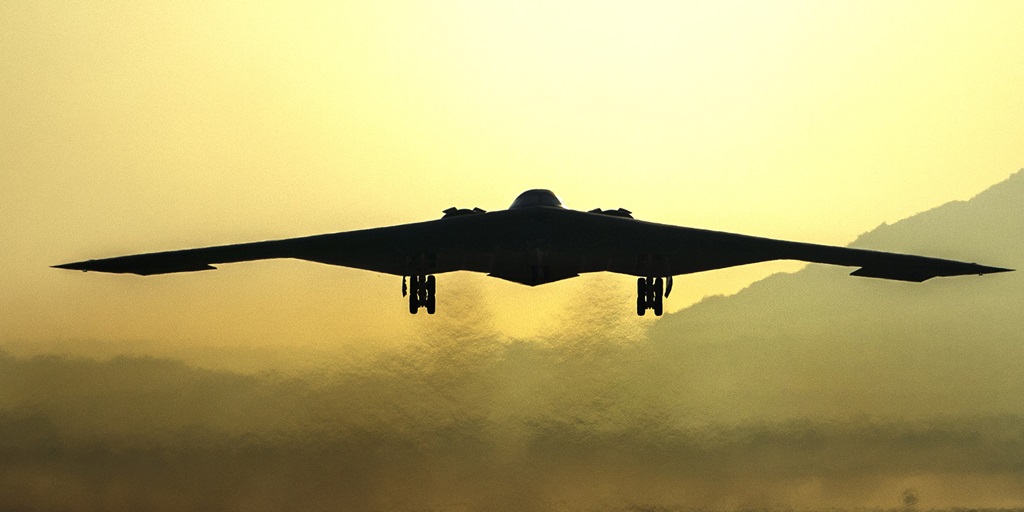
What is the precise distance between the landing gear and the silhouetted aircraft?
32 millimetres

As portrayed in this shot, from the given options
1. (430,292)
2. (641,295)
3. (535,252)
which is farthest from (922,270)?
(430,292)

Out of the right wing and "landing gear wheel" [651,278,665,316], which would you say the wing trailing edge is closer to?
the right wing

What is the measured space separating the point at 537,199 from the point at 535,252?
3.55 metres

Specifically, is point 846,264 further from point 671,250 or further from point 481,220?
point 481,220

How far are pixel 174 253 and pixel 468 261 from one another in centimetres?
937

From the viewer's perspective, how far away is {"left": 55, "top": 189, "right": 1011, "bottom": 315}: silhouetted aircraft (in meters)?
56.2

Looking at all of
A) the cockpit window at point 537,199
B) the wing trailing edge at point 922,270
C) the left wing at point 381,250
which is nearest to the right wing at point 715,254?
the wing trailing edge at point 922,270

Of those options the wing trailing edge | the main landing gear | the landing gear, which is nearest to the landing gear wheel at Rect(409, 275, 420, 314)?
the main landing gear

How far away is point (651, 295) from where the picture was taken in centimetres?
6000

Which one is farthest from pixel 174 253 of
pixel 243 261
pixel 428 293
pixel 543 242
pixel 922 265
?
pixel 922 265

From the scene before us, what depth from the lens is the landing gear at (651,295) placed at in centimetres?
5981

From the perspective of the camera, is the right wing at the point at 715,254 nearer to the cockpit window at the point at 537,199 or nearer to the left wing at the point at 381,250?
the cockpit window at the point at 537,199

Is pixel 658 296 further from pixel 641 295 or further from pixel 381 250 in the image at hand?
pixel 381 250

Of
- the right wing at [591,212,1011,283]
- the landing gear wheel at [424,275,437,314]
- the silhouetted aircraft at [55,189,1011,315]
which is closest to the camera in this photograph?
the silhouetted aircraft at [55,189,1011,315]
